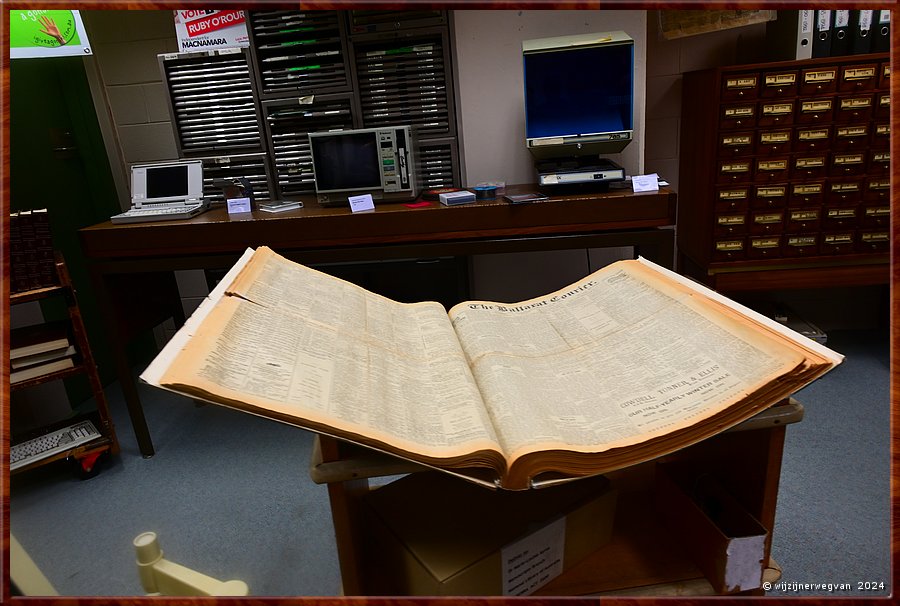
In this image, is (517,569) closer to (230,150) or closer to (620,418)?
(620,418)

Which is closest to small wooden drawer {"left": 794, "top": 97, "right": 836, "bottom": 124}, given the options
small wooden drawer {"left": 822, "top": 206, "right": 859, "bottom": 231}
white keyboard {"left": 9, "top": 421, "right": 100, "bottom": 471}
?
small wooden drawer {"left": 822, "top": 206, "right": 859, "bottom": 231}

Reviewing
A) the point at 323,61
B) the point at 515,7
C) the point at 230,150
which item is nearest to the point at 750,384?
the point at 515,7

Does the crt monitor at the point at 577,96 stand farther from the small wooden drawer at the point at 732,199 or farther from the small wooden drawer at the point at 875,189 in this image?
the small wooden drawer at the point at 875,189

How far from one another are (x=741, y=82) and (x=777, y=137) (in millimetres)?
245

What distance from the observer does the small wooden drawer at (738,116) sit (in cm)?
197

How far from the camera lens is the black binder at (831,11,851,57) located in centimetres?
189

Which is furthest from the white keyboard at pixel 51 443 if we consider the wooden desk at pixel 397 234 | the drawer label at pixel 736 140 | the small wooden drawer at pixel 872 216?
the small wooden drawer at pixel 872 216

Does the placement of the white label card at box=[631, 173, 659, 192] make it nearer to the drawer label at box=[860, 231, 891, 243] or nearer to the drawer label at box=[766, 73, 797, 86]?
the drawer label at box=[766, 73, 797, 86]

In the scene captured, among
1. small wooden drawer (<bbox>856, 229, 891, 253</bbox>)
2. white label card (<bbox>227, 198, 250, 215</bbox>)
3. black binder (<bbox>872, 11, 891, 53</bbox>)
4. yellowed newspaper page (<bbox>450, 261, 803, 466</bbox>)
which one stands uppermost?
black binder (<bbox>872, 11, 891, 53</bbox>)

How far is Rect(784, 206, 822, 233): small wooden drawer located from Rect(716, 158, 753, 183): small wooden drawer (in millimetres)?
224

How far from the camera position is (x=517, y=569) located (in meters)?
0.67

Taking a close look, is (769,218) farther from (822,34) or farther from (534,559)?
(534,559)

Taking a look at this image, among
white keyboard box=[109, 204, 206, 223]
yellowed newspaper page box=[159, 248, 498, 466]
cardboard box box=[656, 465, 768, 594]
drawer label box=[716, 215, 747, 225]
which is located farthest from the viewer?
drawer label box=[716, 215, 747, 225]

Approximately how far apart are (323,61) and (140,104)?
106 cm
